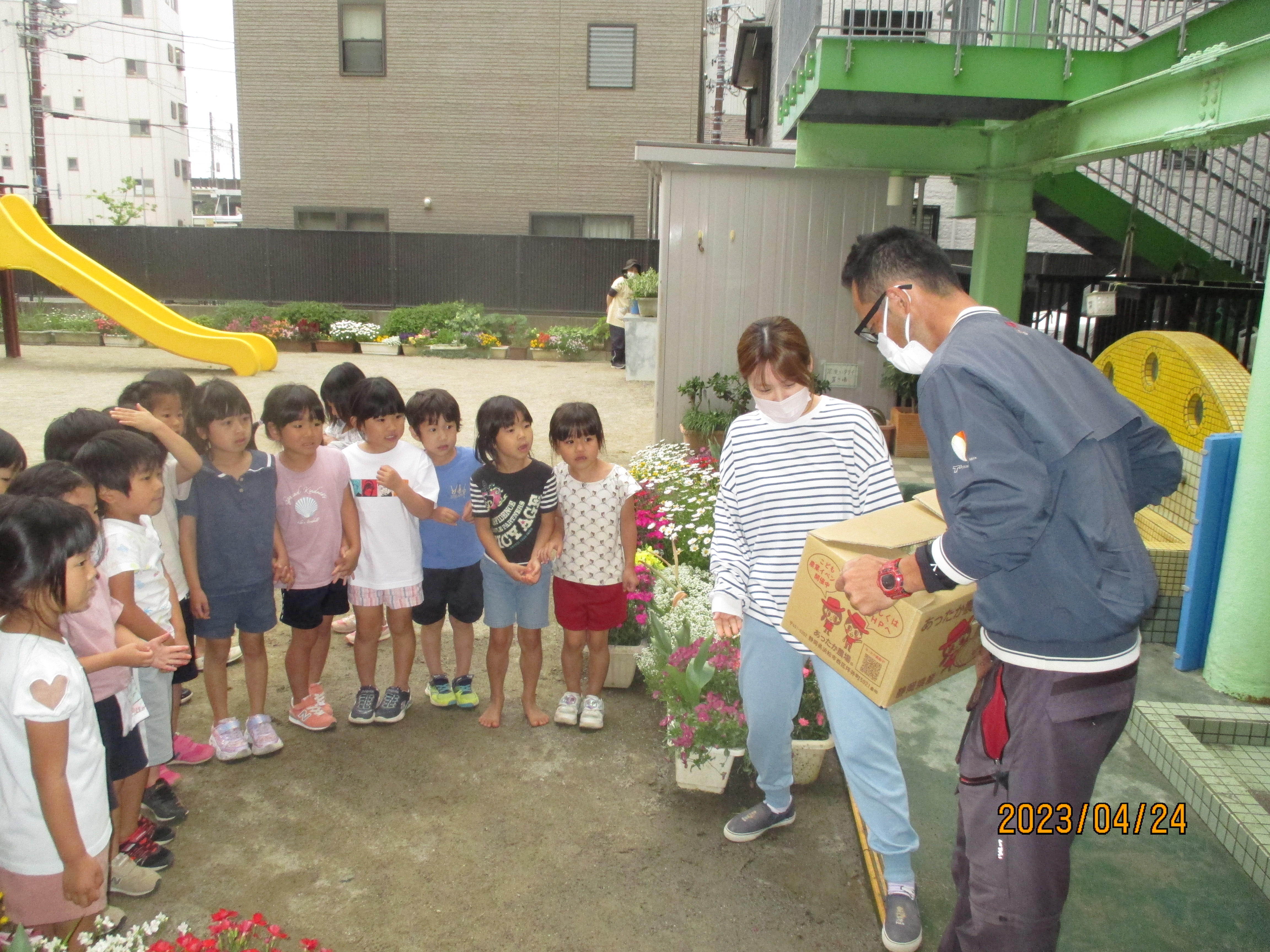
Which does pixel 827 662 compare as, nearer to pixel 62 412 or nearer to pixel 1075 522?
pixel 1075 522

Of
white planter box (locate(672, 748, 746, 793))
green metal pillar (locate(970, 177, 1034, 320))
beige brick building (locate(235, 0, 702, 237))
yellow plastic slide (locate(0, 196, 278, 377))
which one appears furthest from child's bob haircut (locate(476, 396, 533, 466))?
beige brick building (locate(235, 0, 702, 237))

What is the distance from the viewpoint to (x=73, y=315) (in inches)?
760

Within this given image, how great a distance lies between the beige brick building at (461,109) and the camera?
20.1m

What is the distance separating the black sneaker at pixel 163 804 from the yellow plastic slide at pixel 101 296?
11529 millimetres

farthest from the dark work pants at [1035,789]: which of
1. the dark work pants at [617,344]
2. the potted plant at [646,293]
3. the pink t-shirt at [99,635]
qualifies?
the dark work pants at [617,344]

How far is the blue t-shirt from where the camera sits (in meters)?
4.31

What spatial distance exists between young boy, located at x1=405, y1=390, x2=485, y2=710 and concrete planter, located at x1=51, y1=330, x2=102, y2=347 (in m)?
16.1

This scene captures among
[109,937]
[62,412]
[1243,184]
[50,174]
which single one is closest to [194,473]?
[109,937]

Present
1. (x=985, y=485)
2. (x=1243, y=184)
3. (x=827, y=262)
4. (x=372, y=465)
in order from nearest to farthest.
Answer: (x=985, y=485) < (x=372, y=465) < (x=827, y=262) < (x=1243, y=184)

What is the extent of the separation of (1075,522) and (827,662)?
2.87 ft

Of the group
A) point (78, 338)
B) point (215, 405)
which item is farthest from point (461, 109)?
point (215, 405)

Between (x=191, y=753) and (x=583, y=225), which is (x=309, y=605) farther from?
(x=583, y=225)

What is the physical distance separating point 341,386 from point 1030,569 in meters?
3.72
